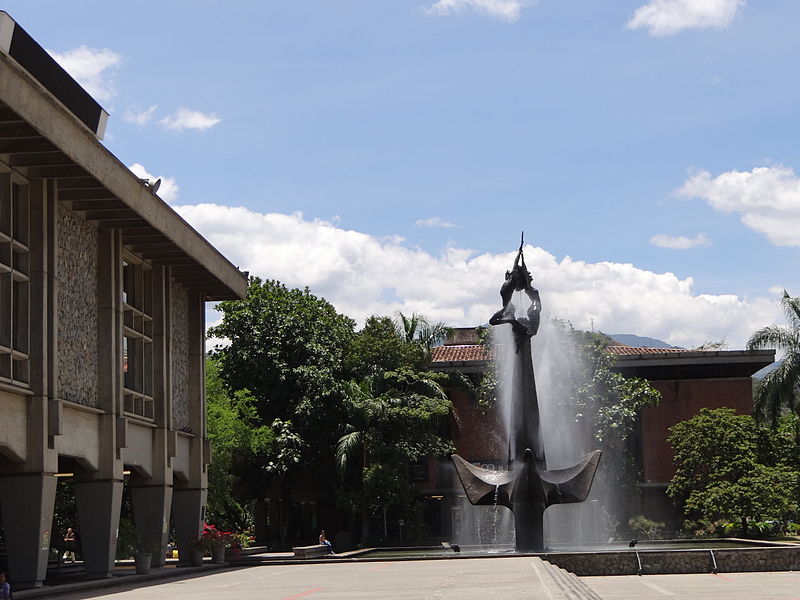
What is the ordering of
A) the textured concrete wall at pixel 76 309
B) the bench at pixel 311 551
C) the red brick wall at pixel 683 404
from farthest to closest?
1. the red brick wall at pixel 683 404
2. the bench at pixel 311 551
3. the textured concrete wall at pixel 76 309

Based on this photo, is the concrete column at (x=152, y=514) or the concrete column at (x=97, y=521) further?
the concrete column at (x=152, y=514)

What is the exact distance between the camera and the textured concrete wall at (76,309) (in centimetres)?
2514

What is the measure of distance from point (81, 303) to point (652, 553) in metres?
15.3

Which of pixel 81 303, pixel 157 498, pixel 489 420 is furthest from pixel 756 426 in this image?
pixel 81 303

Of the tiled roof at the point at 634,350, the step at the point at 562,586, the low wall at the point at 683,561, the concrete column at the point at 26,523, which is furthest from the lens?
the tiled roof at the point at 634,350

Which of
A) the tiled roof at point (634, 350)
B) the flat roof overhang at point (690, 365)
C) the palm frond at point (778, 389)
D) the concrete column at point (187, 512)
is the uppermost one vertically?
the tiled roof at point (634, 350)

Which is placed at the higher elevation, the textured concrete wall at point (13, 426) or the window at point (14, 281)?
the window at point (14, 281)

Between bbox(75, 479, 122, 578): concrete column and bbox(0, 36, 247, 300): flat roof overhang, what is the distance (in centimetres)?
622

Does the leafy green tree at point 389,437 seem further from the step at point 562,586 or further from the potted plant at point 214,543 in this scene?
the step at point 562,586

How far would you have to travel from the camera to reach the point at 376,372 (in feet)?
164

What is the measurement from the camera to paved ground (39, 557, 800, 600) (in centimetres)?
1903

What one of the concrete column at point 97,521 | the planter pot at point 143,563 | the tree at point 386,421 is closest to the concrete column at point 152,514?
the planter pot at point 143,563

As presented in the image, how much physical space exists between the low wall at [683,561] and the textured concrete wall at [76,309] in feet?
39.5

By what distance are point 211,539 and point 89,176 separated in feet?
43.9
